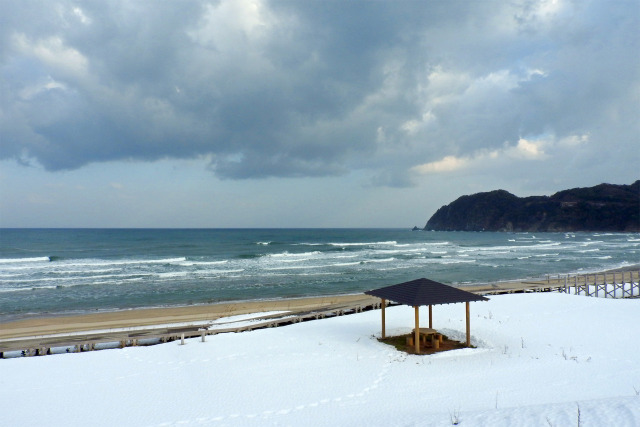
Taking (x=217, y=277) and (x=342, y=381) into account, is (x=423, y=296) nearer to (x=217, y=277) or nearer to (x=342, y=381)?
(x=342, y=381)

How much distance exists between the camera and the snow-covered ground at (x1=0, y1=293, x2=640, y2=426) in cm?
734

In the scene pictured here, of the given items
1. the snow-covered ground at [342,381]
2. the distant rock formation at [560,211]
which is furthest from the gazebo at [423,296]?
the distant rock formation at [560,211]

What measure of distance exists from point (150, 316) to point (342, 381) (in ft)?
50.3

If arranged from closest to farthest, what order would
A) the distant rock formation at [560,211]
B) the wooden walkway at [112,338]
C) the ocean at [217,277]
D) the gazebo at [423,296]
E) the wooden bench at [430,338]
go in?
1. the gazebo at [423,296]
2. the wooden bench at [430,338]
3. the wooden walkway at [112,338]
4. the ocean at [217,277]
5. the distant rock formation at [560,211]

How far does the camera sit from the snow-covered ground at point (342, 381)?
7.34 metres

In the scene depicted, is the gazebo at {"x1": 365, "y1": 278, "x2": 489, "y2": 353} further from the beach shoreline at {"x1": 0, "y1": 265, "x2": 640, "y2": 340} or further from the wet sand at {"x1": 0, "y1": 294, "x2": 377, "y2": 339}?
the wet sand at {"x1": 0, "y1": 294, "x2": 377, "y2": 339}

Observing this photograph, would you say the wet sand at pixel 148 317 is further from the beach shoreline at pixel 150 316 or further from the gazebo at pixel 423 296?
the gazebo at pixel 423 296

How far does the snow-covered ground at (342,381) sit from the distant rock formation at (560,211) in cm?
14826

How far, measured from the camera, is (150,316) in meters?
21.3

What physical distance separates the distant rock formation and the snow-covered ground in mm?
148262

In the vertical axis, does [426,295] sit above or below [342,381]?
above

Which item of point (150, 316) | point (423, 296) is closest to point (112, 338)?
point (150, 316)

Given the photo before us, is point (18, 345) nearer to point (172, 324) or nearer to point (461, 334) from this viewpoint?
point (172, 324)

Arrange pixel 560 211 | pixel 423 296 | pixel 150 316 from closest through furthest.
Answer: pixel 423 296
pixel 150 316
pixel 560 211
